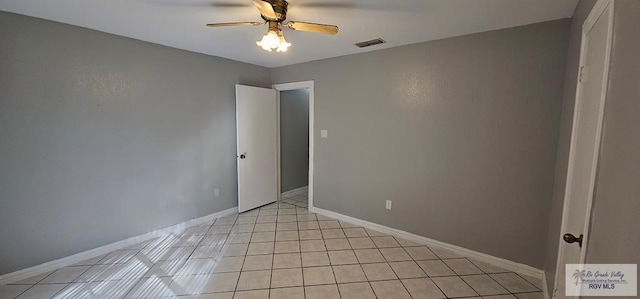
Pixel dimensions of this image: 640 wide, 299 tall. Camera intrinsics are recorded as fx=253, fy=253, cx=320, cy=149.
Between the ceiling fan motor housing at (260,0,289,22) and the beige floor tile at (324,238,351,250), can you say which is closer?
the ceiling fan motor housing at (260,0,289,22)

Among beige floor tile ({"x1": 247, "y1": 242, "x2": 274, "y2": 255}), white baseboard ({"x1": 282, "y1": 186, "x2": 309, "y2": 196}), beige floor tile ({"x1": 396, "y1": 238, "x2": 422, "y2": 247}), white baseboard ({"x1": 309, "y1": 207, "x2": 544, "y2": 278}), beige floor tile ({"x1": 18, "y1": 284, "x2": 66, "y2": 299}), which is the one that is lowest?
beige floor tile ({"x1": 18, "y1": 284, "x2": 66, "y2": 299})

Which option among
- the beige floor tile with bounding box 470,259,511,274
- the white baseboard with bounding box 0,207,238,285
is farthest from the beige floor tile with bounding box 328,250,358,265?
the white baseboard with bounding box 0,207,238,285

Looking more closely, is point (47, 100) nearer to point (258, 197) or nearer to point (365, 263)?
point (258, 197)

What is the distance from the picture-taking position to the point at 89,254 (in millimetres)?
2535

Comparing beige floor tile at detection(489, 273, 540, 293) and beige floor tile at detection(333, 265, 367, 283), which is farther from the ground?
beige floor tile at detection(489, 273, 540, 293)

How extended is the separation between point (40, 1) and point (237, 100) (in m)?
1.99

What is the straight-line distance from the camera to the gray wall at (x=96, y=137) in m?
2.13

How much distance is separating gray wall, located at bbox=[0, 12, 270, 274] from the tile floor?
37 centimetres

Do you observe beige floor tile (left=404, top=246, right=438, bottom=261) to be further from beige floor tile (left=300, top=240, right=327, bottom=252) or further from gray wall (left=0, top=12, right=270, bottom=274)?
gray wall (left=0, top=12, right=270, bottom=274)

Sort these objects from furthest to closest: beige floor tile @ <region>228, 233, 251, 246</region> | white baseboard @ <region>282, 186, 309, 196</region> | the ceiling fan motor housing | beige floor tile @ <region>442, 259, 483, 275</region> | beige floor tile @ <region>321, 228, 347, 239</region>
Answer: white baseboard @ <region>282, 186, 309, 196</region> → beige floor tile @ <region>321, 228, 347, 239</region> → beige floor tile @ <region>228, 233, 251, 246</region> → beige floor tile @ <region>442, 259, 483, 275</region> → the ceiling fan motor housing

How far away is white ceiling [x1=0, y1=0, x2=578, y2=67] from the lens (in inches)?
74.0

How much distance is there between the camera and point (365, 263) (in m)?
2.50

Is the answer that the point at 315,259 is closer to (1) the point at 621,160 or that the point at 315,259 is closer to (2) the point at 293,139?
(1) the point at 621,160

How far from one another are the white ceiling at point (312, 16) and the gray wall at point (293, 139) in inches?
75.1
